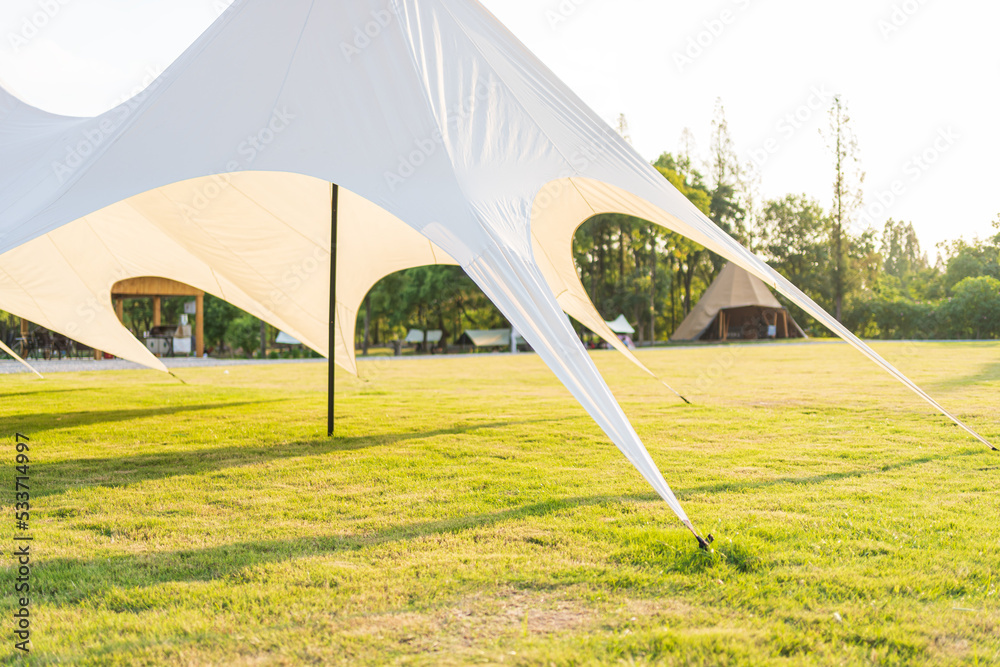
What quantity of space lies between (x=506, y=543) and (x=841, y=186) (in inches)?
1547

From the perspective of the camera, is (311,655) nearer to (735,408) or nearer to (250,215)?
(250,215)

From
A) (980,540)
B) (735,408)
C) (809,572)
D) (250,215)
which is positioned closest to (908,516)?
(980,540)

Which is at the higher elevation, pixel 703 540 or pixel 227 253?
pixel 227 253

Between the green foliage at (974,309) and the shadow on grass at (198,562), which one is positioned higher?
the green foliage at (974,309)

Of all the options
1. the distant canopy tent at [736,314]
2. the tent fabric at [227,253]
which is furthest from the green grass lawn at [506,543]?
the distant canopy tent at [736,314]

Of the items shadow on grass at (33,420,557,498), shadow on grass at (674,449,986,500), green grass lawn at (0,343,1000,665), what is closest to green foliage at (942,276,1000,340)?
green grass lawn at (0,343,1000,665)

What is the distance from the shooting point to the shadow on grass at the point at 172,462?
15.7 ft

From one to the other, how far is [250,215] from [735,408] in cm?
573

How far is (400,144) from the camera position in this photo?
450cm

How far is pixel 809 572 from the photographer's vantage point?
298 cm

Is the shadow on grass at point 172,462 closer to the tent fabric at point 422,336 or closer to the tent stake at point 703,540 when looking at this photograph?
the tent stake at point 703,540

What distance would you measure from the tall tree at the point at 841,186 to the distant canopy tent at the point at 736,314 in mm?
3973

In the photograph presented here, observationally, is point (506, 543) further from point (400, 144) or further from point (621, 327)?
point (621, 327)

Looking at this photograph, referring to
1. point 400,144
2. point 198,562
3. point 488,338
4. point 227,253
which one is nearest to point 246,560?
point 198,562
